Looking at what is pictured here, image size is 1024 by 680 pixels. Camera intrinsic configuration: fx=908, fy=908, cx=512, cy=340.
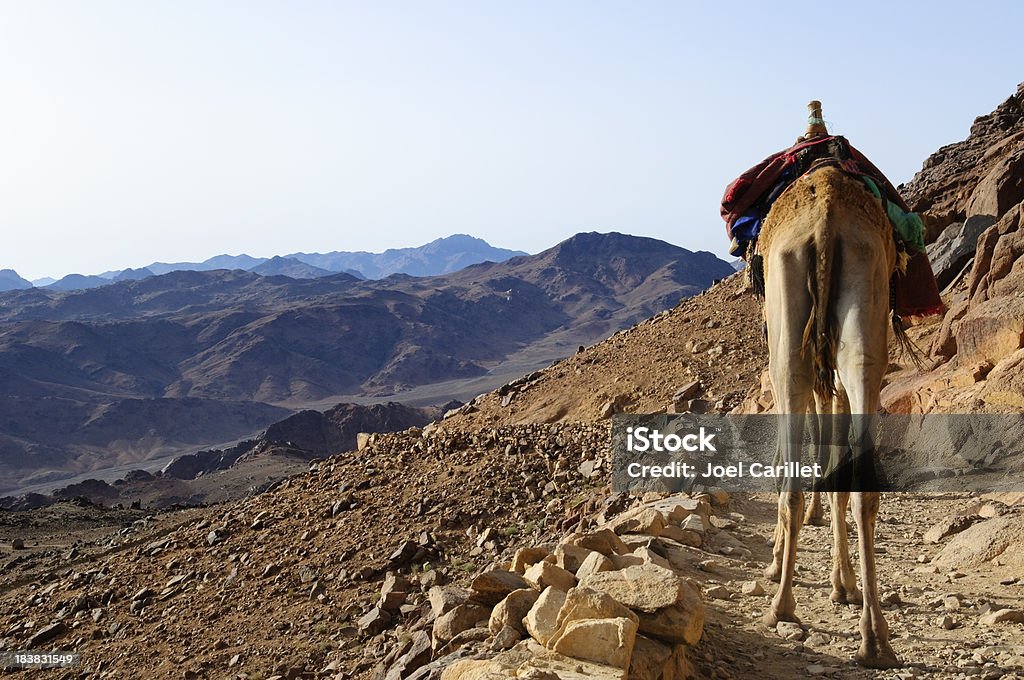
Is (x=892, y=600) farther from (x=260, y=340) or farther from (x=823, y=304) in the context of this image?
(x=260, y=340)

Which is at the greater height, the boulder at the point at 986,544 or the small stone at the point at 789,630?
the boulder at the point at 986,544

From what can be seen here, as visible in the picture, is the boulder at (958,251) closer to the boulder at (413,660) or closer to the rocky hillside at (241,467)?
the boulder at (413,660)

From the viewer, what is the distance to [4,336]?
94062 mm

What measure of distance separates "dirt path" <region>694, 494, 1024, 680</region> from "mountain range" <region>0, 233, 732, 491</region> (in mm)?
66381

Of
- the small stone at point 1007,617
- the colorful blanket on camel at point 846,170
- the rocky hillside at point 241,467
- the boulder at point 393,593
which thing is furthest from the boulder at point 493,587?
the rocky hillside at point 241,467

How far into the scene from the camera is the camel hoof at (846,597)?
5.39m

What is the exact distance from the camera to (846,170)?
557cm

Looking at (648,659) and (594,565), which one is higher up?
(594,565)

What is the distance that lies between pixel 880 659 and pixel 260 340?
329 feet

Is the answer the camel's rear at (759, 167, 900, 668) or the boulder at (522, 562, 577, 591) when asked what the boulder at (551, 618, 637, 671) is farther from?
the camel's rear at (759, 167, 900, 668)

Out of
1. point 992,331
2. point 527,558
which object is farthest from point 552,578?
point 992,331

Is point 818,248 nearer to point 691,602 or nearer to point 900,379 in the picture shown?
point 691,602

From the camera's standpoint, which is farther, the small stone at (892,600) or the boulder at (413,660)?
Result: the boulder at (413,660)
